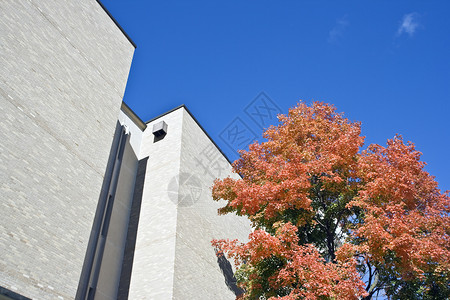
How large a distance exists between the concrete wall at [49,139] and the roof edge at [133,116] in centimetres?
298

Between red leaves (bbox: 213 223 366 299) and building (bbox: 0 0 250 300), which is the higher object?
building (bbox: 0 0 250 300)

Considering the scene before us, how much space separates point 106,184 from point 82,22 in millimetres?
5795

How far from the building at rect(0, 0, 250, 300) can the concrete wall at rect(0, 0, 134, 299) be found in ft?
0.11

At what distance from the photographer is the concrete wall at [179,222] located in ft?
39.9

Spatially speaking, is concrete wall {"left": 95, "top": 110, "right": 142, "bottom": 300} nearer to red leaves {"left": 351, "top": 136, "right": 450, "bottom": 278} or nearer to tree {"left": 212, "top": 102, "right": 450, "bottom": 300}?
tree {"left": 212, "top": 102, "right": 450, "bottom": 300}

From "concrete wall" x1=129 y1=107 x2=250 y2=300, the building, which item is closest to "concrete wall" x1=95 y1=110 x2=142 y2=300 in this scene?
the building

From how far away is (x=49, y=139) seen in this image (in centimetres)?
984

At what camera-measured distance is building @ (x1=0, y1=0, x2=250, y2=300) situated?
28.2ft

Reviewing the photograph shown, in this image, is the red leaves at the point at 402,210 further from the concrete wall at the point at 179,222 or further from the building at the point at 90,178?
the building at the point at 90,178

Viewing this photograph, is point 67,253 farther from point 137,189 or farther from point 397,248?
point 397,248

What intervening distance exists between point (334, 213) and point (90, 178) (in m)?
7.61

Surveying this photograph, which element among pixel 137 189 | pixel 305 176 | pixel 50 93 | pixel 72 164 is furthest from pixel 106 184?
pixel 305 176

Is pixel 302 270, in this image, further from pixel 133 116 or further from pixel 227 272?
pixel 133 116

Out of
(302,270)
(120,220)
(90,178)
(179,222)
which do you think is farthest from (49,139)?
(302,270)
